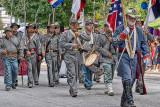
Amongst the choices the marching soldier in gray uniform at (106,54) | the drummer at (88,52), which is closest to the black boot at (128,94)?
the marching soldier in gray uniform at (106,54)

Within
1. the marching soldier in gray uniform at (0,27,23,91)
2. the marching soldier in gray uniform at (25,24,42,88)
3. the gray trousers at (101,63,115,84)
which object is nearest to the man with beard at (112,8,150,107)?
the gray trousers at (101,63,115,84)

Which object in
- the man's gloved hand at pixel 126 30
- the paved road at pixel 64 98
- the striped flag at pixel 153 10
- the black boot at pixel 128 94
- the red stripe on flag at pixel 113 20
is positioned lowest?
the paved road at pixel 64 98

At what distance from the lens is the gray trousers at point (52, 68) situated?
47.5ft

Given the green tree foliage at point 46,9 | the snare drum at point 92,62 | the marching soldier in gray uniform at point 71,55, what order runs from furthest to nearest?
the green tree foliage at point 46,9
the snare drum at point 92,62
the marching soldier in gray uniform at point 71,55

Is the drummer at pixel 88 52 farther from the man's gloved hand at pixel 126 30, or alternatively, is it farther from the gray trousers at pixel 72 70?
the man's gloved hand at pixel 126 30

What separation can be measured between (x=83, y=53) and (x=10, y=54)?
2203 mm

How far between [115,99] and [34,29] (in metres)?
5.64

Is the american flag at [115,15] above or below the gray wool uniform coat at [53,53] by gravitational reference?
above

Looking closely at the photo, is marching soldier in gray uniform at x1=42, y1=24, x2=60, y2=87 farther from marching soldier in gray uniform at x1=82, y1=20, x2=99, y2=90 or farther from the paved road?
the paved road

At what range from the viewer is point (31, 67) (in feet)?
47.9

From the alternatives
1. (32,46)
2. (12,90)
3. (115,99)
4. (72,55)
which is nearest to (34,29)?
(32,46)

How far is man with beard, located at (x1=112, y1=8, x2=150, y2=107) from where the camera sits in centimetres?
920

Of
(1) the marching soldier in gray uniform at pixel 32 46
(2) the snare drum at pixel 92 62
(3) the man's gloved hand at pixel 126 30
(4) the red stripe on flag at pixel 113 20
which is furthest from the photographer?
(1) the marching soldier in gray uniform at pixel 32 46

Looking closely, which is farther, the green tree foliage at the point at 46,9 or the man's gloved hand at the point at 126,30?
the green tree foliage at the point at 46,9
